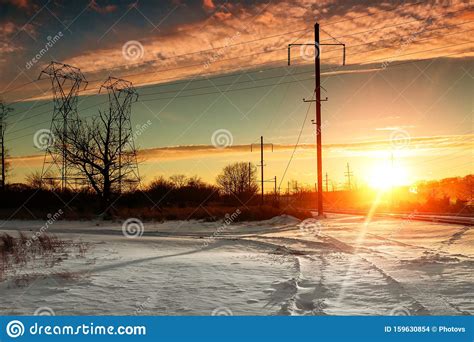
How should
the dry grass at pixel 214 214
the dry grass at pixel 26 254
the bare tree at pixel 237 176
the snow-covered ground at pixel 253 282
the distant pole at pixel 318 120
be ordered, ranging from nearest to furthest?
the snow-covered ground at pixel 253 282, the dry grass at pixel 26 254, the distant pole at pixel 318 120, the dry grass at pixel 214 214, the bare tree at pixel 237 176

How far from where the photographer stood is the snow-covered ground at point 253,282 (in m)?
7.62

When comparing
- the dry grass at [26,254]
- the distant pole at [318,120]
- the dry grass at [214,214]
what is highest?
the distant pole at [318,120]

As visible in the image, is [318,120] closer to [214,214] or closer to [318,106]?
[318,106]

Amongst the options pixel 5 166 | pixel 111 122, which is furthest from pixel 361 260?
pixel 5 166

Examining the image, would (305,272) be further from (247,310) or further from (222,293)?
(247,310)

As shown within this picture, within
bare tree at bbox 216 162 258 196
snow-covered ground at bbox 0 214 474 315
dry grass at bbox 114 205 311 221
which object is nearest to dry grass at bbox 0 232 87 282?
snow-covered ground at bbox 0 214 474 315

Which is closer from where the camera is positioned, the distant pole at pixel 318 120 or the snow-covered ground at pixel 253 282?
the snow-covered ground at pixel 253 282

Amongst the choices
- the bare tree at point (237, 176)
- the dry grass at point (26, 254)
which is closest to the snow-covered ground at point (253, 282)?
the dry grass at point (26, 254)

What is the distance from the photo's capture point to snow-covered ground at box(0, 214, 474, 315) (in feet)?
25.0

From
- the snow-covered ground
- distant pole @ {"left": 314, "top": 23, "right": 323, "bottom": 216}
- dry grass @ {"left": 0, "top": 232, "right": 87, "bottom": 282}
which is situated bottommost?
the snow-covered ground

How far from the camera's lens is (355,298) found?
8.24 m

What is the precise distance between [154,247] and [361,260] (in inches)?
326

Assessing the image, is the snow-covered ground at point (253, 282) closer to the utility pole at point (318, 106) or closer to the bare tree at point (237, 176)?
the utility pole at point (318, 106)

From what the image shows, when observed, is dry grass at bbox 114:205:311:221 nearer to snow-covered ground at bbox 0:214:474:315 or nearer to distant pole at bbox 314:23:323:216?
distant pole at bbox 314:23:323:216
